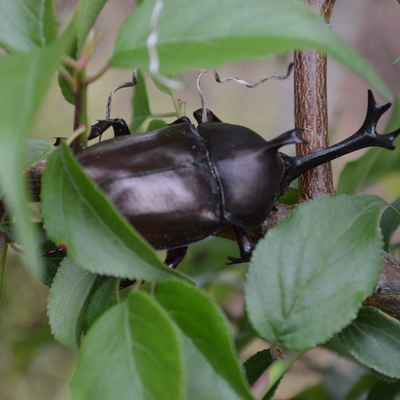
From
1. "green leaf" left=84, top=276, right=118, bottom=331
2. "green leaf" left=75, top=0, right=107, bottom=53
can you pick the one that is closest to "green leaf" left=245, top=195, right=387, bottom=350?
"green leaf" left=84, top=276, right=118, bottom=331

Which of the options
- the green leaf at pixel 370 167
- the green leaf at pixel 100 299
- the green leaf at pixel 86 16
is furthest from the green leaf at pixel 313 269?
the green leaf at pixel 370 167

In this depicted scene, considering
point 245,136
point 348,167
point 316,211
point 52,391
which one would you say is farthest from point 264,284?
point 52,391

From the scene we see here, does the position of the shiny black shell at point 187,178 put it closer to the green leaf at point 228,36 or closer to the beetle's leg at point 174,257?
the beetle's leg at point 174,257

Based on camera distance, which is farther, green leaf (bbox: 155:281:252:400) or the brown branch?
the brown branch

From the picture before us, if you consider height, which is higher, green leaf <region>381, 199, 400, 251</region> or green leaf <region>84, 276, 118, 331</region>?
green leaf <region>84, 276, 118, 331</region>

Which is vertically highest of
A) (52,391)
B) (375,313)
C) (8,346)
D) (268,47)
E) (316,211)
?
(268,47)

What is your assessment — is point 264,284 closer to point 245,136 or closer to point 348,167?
point 245,136

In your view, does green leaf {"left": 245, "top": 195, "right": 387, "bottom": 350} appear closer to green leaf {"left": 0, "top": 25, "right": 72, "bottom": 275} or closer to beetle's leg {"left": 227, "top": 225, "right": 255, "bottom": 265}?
beetle's leg {"left": 227, "top": 225, "right": 255, "bottom": 265}
